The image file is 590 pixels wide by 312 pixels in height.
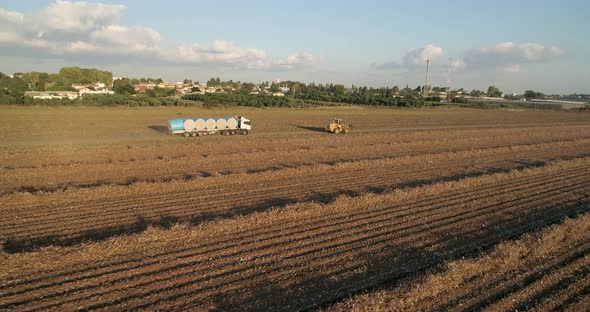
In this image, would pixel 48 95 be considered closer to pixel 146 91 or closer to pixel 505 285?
pixel 146 91

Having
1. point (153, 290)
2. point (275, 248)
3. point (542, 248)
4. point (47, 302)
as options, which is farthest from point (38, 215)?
point (542, 248)

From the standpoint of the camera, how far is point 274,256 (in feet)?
30.6

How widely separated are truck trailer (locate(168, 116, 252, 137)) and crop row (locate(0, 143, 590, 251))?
49.2ft

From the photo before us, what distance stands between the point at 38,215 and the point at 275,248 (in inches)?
305

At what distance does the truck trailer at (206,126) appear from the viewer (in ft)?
102

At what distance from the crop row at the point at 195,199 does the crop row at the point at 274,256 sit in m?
1.31

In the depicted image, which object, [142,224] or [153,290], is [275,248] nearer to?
[153,290]

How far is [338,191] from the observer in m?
15.5

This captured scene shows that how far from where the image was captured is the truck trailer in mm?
30938

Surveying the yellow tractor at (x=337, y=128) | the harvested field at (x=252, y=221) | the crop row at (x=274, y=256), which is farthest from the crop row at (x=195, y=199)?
the yellow tractor at (x=337, y=128)

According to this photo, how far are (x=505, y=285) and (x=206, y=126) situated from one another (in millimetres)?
26598

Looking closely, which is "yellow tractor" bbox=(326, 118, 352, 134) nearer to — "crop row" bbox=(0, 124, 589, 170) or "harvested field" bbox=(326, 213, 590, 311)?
"crop row" bbox=(0, 124, 589, 170)

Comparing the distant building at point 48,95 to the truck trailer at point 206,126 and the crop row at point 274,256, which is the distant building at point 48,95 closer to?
the truck trailer at point 206,126

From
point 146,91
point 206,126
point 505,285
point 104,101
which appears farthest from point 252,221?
point 146,91
